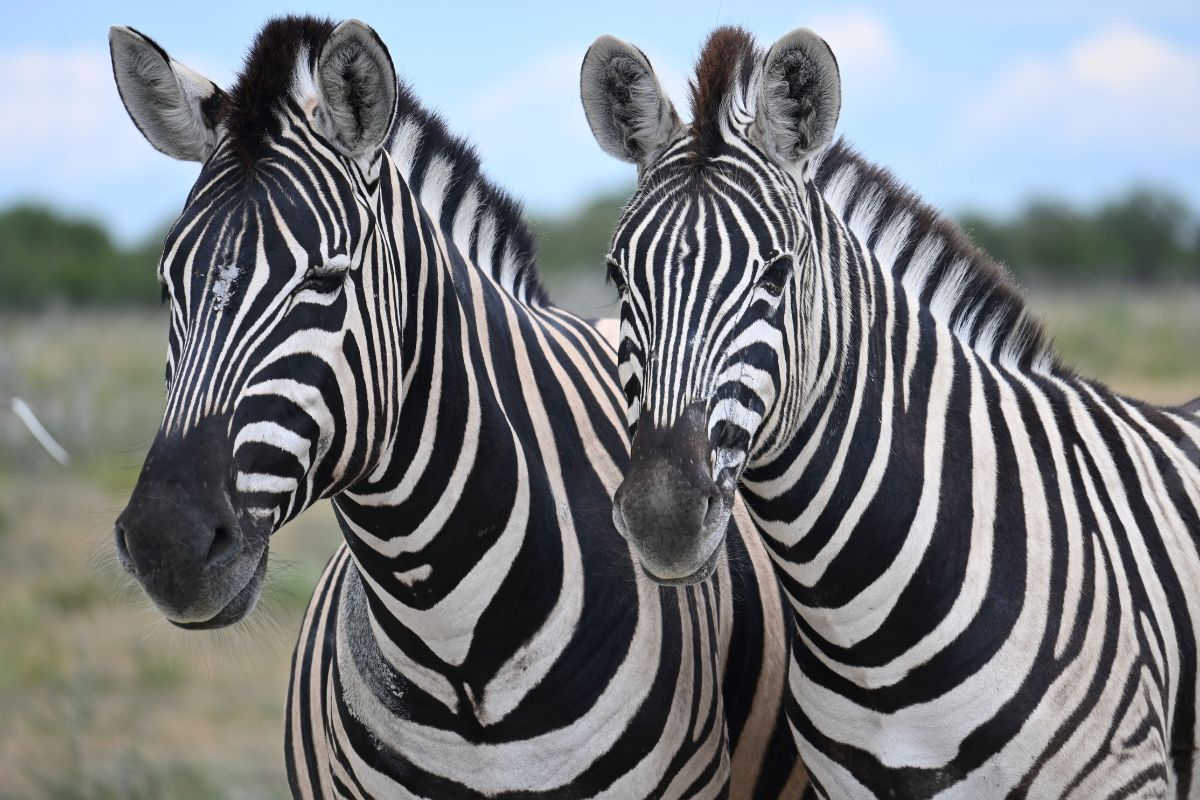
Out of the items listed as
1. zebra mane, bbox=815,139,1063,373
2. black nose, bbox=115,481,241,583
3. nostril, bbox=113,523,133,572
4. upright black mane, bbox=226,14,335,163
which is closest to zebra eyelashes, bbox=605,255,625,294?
zebra mane, bbox=815,139,1063,373


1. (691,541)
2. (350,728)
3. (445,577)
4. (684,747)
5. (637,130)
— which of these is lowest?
(350,728)

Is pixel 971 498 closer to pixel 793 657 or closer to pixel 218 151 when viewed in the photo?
pixel 793 657

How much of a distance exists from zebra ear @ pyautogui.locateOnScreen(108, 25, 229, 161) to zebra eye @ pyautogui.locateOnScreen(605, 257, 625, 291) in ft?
3.94

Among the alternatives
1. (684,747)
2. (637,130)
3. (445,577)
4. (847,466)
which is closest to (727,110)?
(637,130)

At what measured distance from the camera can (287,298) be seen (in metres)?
3.14

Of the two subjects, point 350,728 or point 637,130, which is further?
point 350,728

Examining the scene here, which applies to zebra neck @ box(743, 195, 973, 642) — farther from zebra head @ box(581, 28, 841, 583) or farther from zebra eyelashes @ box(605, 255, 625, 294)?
zebra eyelashes @ box(605, 255, 625, 294)

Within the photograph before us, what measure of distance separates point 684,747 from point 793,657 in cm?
46

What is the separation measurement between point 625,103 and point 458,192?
769mm

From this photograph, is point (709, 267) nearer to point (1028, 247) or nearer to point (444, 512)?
point (444, 512)

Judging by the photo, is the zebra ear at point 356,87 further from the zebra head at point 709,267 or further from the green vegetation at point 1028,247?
the green vegetation at point 1028,247

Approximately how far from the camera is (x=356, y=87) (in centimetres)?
340

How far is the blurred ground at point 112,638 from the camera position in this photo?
6.89 meters

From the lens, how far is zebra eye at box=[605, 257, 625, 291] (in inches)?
135
